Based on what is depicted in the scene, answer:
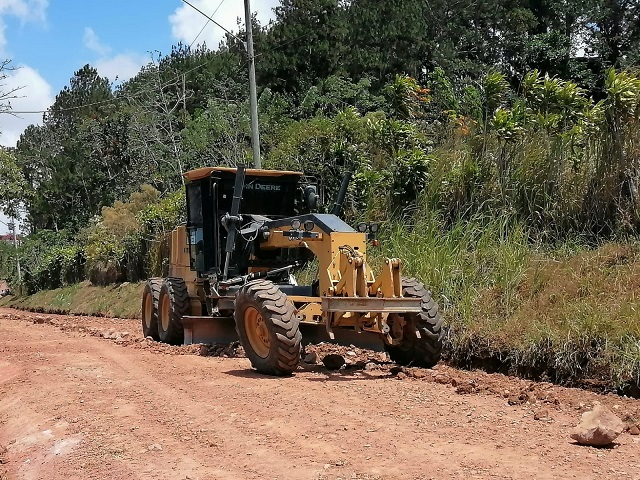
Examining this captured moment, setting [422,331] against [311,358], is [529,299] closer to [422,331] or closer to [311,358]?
[422,331]

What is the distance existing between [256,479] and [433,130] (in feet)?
41.8

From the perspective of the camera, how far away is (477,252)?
41.0 ft

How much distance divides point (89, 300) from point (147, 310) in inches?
628

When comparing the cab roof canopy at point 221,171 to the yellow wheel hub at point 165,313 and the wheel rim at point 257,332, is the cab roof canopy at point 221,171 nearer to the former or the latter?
the yellow wheel hub at point 165,313

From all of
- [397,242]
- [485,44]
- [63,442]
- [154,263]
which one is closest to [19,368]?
[63,442]

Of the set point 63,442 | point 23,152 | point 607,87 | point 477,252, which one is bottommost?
point 63,442

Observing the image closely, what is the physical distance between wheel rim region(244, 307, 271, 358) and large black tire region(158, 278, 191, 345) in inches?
141

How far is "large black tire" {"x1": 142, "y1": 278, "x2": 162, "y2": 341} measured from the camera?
47.6 feet

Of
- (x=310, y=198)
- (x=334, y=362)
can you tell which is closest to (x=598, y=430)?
(x=334, y=362)

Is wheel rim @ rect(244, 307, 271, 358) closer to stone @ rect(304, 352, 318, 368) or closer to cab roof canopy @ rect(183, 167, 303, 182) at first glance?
stone @ rect(304, 352, 318, 368)

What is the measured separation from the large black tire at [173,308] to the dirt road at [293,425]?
2.62 m

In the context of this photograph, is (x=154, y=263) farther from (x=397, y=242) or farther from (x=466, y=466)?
(x=466, y=466)

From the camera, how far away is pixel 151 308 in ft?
48.1

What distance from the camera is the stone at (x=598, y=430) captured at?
6.07 m
